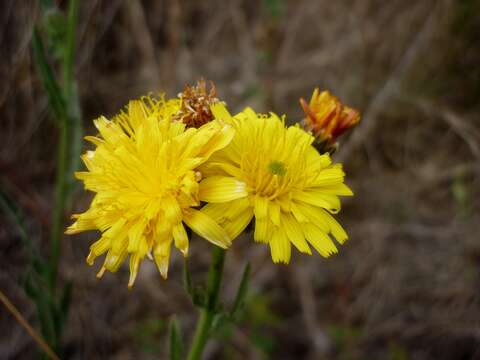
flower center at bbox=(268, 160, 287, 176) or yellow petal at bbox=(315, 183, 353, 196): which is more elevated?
flower center at bbox=(268, 160, 287, 176)

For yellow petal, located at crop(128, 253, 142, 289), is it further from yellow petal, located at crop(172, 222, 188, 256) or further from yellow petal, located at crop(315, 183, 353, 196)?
yellow petal, located at crop(315, 183, 353, 196)

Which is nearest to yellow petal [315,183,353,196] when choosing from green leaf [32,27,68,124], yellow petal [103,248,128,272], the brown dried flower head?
the brown dried flower head

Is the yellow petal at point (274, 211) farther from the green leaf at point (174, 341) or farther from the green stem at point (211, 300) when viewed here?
the green leaf at point (174, 341)

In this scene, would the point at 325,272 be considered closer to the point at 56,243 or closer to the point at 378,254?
the point at 378,254

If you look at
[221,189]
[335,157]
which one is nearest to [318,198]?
[221,189]

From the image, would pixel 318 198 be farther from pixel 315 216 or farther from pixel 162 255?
pixel 162 255

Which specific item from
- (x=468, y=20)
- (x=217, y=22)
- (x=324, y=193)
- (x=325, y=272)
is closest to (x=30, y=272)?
(x=324, y=193)

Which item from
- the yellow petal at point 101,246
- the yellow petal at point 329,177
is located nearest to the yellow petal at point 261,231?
the yellow petal at point 329,177
